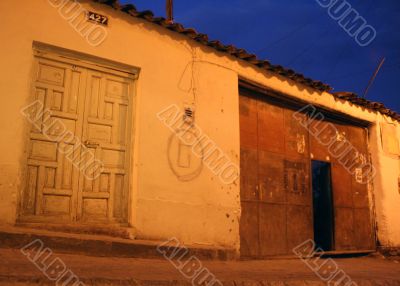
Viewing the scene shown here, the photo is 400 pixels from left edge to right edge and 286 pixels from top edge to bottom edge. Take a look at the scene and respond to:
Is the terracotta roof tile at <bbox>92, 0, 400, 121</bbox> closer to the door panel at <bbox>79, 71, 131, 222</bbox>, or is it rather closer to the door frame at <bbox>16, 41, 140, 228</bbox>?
the door frame at <bbox>16, 41, 140, 228</bbox>

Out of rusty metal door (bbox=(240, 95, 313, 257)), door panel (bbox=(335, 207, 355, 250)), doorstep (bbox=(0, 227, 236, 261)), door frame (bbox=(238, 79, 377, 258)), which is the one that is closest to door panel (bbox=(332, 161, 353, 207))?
door panel (bbox=(335, 207, 355, 250))

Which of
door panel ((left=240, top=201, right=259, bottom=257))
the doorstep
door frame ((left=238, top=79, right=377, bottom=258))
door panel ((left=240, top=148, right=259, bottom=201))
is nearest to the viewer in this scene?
the doorstep

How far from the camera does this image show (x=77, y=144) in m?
5.59

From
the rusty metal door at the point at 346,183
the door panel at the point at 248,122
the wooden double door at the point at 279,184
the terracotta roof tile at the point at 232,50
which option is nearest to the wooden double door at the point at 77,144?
the terracotta roof tile at the point at 232,50

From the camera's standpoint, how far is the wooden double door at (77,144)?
17.4ft

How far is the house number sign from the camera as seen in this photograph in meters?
5.70

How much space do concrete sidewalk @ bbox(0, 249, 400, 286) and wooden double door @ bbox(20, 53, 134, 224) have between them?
0.91 meters

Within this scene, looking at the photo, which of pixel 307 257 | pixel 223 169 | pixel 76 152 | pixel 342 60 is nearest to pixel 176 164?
pixel 223 169

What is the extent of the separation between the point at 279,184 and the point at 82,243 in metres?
4.18

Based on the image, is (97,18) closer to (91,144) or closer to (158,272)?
(91,144)

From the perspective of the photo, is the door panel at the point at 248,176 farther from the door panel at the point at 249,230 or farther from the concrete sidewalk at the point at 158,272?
the concrete sidewalk at the point at 158,272

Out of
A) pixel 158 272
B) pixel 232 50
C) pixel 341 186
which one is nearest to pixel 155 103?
pixel 232 50

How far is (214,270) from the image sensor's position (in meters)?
5.25

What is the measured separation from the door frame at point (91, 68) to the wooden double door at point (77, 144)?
2cm
